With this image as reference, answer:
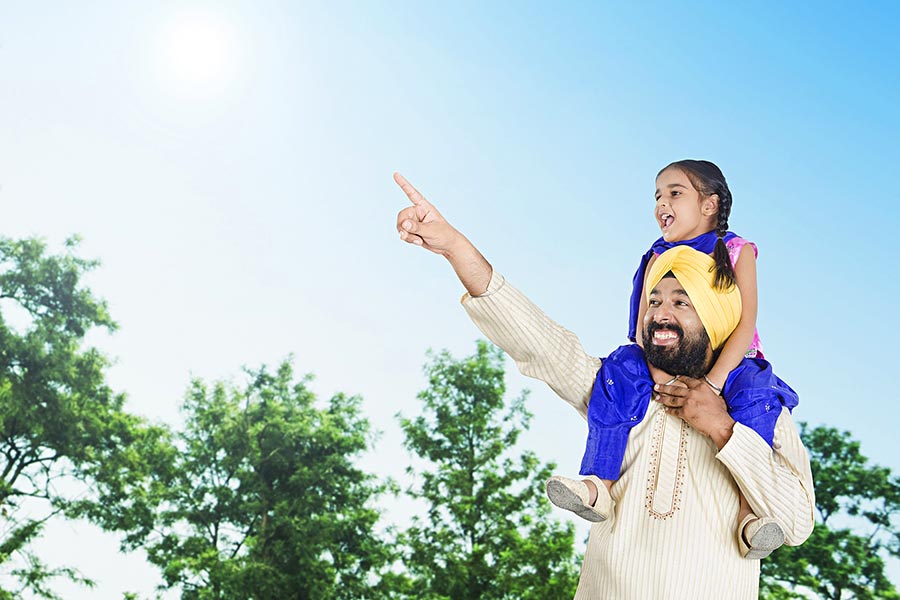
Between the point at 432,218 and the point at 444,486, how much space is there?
13334mm

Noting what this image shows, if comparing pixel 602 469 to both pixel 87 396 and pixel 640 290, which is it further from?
pixel 87 396

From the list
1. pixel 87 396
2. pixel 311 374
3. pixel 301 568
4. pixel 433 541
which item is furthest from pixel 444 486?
pixel 87 396

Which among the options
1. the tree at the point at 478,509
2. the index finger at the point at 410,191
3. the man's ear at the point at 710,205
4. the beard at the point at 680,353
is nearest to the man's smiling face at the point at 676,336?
the beard at the point at 680,353

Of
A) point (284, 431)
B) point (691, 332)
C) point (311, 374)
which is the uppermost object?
point (311, 374)

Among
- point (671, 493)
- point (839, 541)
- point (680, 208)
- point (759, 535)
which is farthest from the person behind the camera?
point (839, 541)

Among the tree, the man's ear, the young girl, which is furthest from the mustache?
the tree

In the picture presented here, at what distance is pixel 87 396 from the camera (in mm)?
16984

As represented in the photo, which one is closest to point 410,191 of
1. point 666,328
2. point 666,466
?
point 666,328

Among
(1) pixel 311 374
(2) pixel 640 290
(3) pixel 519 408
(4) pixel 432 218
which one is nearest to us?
(4) pixel 432 218

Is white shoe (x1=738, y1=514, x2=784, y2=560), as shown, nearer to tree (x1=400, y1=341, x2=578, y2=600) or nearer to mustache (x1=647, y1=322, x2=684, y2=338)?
mustache (x1=647, y1=322, x2=684, y2=338)

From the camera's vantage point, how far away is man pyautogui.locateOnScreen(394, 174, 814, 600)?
2.20 meters

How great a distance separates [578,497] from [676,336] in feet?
1.58

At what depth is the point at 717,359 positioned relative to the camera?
238 cm

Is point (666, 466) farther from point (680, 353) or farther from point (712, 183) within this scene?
point (712, 183)
